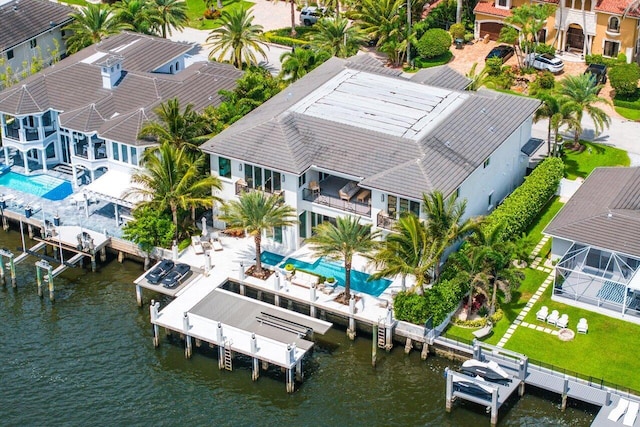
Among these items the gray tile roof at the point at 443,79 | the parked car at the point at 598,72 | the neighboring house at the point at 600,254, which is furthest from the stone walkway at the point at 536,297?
the parked car at the point at 598,72

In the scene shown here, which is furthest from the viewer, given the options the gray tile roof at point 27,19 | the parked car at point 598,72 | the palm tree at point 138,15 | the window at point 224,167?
the palm tree at point 138,15

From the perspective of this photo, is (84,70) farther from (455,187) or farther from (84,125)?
(455,187)

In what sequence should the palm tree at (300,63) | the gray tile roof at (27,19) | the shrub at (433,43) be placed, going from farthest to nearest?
the shrub at (433,43)
the gray tile roof at (27,19)
the palm tree at (300,63)

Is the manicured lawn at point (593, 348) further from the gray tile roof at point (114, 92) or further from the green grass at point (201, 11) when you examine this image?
the green grass at point (201, 11)

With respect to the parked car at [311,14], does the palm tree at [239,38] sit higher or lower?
higher

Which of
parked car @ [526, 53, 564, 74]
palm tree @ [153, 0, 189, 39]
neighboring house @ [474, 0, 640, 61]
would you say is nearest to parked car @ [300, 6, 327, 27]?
palm tree @ [153, 0, 189, 39]

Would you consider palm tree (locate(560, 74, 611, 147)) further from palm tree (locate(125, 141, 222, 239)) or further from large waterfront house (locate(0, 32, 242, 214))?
palm tree (locate(125, 141, 222, 239))
